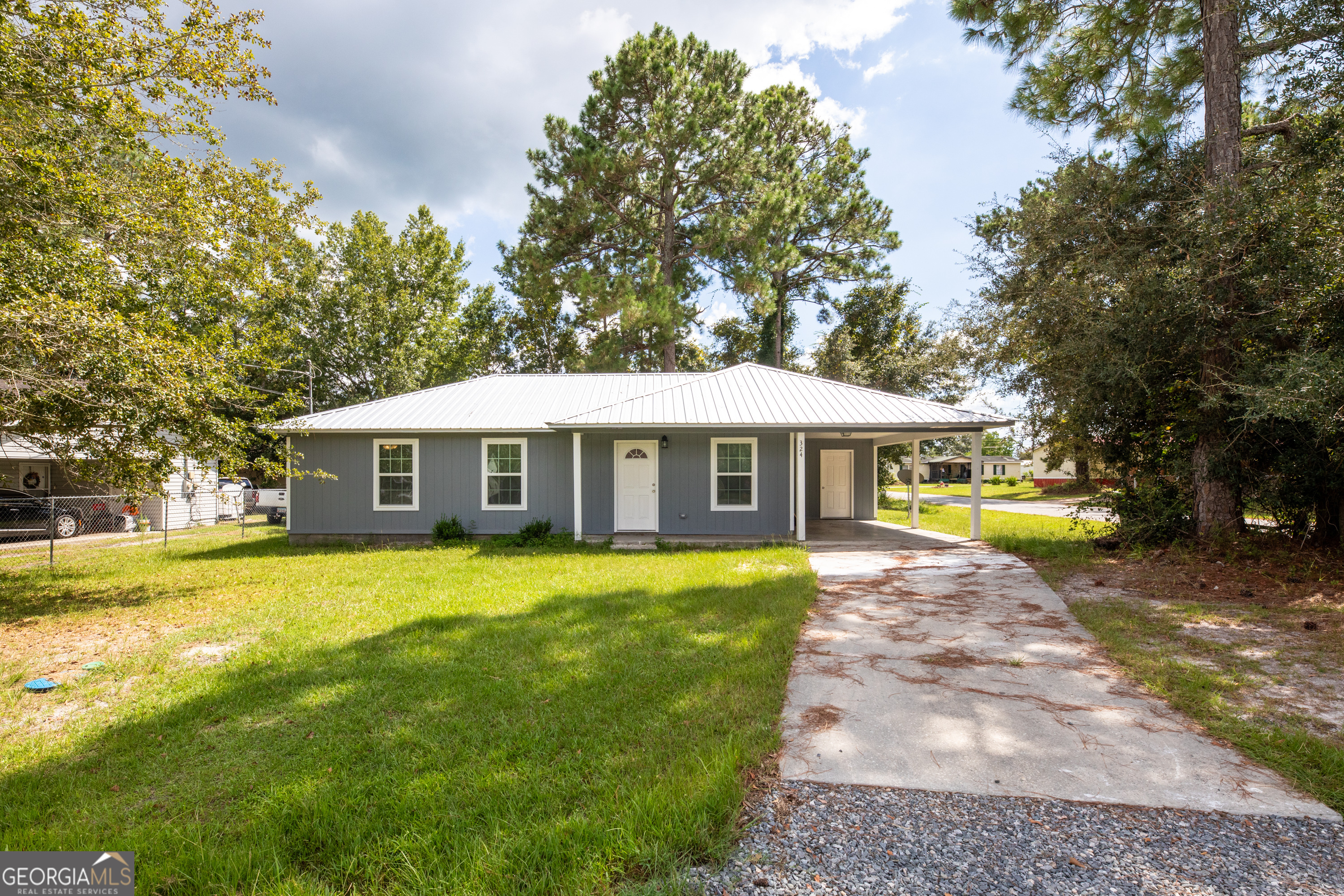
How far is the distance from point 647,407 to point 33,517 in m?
15.0

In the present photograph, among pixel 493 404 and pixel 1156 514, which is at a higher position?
pixel 493 404

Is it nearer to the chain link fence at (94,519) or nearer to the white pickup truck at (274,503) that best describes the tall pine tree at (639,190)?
the white pickup truck at (274,503)

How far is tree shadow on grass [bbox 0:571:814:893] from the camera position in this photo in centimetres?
211

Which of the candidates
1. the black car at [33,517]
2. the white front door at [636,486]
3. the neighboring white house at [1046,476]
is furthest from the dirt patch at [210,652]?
the neighboring white house at [1046,476]

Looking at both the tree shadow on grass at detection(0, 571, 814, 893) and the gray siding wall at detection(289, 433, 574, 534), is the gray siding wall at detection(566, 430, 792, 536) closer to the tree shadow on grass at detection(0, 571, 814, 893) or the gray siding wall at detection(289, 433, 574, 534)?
the gray siding wall at detection(289, 433, 574, 534)

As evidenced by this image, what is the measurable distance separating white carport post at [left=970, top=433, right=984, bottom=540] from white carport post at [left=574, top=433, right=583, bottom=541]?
7.14 m

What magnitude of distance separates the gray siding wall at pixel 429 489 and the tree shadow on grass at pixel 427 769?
6.82m

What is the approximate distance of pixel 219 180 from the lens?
8.13 metres

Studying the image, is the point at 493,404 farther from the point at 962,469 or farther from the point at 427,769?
the point at 962,469

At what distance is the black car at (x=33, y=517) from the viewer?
1272cm

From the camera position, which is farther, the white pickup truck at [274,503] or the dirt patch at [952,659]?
the white pickup truck at [274,503]

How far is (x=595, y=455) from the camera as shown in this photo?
36.9 ft

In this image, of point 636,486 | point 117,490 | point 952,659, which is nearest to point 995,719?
point 952,659

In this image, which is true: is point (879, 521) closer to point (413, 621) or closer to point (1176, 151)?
point (1176, 151)
